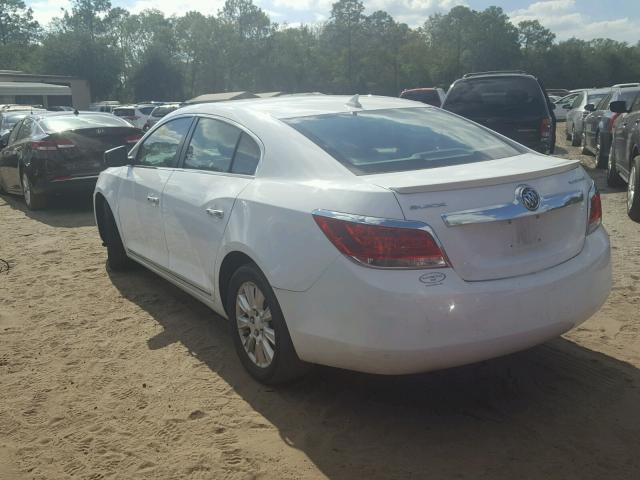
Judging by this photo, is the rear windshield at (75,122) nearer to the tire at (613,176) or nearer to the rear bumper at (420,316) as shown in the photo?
the tire at (613,176)

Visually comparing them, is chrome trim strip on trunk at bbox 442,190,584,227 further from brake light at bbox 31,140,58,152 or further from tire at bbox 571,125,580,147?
tire at bbox 571,125,580,147

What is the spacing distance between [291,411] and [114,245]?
3.26 meters

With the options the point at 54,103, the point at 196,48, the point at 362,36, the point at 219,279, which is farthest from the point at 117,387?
the point at 196,48

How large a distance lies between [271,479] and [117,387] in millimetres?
1377

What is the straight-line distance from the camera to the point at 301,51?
92.6 m

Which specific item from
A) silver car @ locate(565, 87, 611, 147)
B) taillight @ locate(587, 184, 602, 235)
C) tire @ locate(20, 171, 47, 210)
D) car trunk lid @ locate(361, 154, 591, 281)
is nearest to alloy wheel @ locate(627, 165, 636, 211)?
taillight @ locate(587, 184, 602, 235)

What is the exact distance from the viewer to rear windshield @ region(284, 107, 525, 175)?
11.3 ft

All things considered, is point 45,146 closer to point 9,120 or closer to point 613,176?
point 9,120

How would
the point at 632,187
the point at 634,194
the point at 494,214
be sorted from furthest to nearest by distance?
the point at 632,187, the point at 634,194, the point at 494,214

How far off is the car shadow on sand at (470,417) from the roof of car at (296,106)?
1.53 metres

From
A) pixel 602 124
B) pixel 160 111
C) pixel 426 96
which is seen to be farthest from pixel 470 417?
pixel 160 111

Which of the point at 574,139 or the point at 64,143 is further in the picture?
the point at 574,139

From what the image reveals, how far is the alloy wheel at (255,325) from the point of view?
3494mm

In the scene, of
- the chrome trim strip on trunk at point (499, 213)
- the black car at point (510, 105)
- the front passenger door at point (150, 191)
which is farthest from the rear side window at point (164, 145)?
the black car at point (510, 105)
